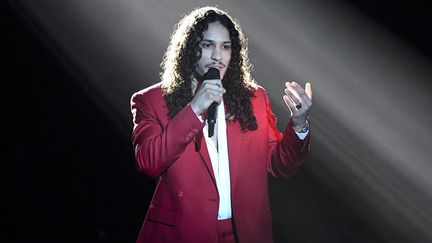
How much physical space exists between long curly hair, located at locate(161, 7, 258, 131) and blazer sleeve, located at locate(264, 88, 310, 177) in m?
0.12

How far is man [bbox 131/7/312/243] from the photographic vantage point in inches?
64.7

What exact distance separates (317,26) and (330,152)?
846mm

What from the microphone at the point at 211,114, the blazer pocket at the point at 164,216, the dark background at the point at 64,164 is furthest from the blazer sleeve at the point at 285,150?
the dark background at the point at 64,164

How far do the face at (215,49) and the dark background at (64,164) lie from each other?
1.80 meters

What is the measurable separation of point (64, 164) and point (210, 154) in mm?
2531

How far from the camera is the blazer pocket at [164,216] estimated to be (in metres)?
1.75

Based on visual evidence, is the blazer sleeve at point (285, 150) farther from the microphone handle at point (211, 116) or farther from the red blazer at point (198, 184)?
the microphone handle at point (211, 116)

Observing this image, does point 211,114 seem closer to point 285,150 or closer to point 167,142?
point 167,142

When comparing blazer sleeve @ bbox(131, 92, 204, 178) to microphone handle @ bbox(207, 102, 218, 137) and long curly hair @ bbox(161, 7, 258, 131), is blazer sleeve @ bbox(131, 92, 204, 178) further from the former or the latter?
long curly hair @ bbox(161, 7, 258, 131)

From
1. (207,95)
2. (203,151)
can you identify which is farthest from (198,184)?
(207,95)

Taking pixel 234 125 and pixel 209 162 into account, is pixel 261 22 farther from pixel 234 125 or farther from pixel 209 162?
pixel 209 162

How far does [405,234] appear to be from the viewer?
124 inches

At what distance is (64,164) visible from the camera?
4059 millimetres

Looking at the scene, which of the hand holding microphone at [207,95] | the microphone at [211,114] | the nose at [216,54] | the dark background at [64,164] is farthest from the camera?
the dark background at [64,164]
